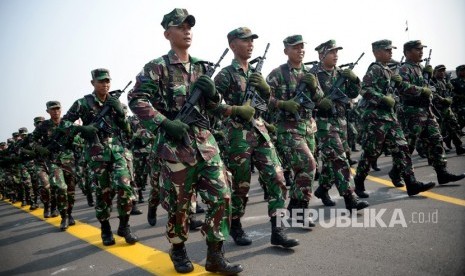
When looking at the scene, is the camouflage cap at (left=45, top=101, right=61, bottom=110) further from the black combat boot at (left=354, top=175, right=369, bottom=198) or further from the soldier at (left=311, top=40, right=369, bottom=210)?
the black combat boot at (left=354, top=175, right=369, bottom=198)

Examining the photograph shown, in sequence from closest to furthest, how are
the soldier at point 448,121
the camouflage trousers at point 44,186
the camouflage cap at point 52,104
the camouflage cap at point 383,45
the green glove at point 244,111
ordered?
the green glove at point 244,111 < the camouflage cap at point 383,45 < the camouflage cap at point 52,104 < the camouflage trousers at point 44,186 < the soldier at point 448,121

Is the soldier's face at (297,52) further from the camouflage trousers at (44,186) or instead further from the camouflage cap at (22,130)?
the camouflage cap at (22,130)

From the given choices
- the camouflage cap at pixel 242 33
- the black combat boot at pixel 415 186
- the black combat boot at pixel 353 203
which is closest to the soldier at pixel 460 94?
the black combat boot at pixel 415 186

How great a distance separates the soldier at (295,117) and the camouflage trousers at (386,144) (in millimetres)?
1493

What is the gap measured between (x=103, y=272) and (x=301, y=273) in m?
2.02

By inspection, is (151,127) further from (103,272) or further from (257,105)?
(103,272)

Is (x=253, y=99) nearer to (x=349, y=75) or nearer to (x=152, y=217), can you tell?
(x=349, y=75)

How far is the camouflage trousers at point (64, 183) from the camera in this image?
648 cm

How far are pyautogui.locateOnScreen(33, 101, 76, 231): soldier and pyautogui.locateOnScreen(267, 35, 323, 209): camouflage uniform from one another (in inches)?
172

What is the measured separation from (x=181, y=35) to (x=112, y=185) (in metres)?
2.49

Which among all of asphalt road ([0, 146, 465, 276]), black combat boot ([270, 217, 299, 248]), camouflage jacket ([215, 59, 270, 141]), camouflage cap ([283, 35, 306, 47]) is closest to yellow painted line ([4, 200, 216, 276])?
asphalt road ([0, 146, 465, 276])

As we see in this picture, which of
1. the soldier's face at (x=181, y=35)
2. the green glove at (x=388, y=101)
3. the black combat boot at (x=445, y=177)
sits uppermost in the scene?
the soldier's face at (x=181, y=35)

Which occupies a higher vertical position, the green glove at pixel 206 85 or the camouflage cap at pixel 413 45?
the camouflage cap at pixel 413 45

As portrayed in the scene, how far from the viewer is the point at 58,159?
23.5ft
